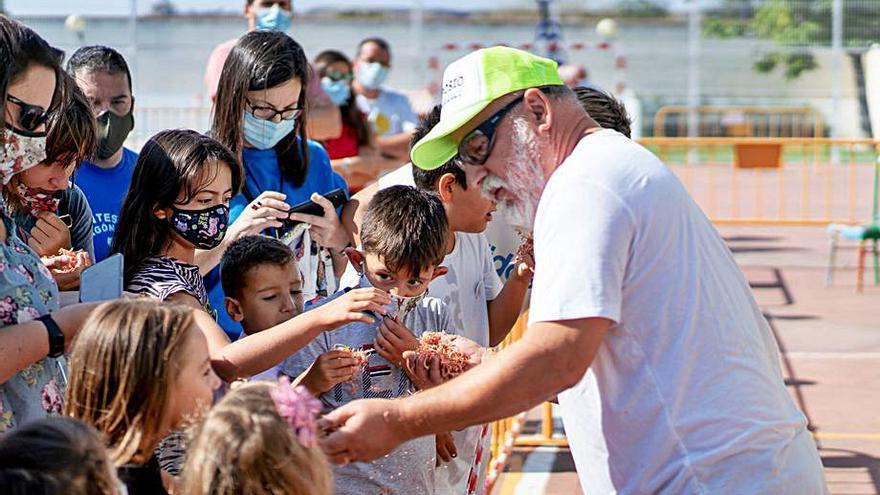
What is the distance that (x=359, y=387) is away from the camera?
394cm

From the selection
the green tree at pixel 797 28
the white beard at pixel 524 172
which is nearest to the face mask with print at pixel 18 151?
the white beard at pixel 524 172

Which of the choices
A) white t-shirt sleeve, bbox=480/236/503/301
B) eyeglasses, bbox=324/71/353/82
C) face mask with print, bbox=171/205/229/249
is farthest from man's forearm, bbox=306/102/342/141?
face mask with print, bbox=171/205/229/249

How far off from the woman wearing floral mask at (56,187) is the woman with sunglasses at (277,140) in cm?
66

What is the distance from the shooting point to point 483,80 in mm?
Answer: 3113

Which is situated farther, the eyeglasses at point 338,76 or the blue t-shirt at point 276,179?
the eyeglasses at point 338,76

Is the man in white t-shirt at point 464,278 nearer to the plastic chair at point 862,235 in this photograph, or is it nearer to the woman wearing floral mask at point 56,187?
the woman wearing floral mask at point 56,187

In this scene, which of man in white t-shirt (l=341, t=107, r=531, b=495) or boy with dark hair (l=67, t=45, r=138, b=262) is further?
boy with dark hair (l=67, t=45, r=138, b=262)

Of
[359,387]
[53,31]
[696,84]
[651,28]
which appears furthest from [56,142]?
[651,28]

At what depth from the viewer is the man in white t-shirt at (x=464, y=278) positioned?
4438 millimetres

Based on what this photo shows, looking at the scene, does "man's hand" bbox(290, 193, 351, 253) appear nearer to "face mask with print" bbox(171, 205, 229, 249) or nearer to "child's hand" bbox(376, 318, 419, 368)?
"face mask with print" bbox(171, 205, 229, 249)

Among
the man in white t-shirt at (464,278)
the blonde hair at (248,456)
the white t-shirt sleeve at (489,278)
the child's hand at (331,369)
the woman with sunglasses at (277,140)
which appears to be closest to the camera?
the blonde hair at (248,456)

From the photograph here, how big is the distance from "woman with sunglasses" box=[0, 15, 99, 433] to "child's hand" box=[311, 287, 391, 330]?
0.61 metres

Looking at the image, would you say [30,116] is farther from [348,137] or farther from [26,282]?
[348,137]

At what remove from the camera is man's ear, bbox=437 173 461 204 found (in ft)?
14.7
